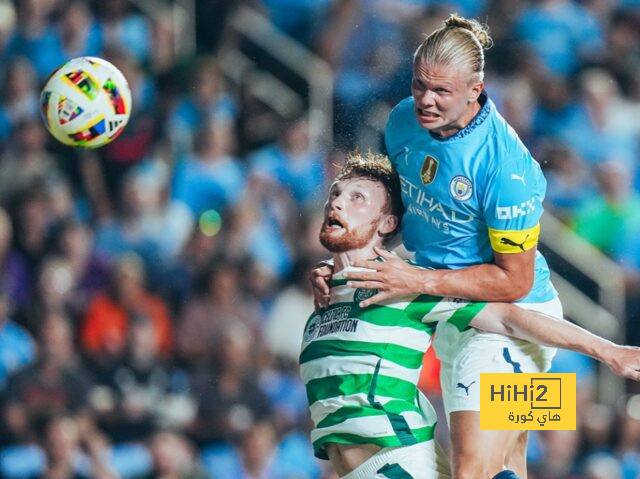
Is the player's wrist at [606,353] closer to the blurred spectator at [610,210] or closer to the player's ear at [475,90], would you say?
the player's ear at [475,90]

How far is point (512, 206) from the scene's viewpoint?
5.13 meters

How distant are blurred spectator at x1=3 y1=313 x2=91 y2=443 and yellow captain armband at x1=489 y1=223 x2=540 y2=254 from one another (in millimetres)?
4314

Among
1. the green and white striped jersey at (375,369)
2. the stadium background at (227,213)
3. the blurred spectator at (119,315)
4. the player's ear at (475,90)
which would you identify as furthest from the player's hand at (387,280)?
the blurred spectator at (119,315)

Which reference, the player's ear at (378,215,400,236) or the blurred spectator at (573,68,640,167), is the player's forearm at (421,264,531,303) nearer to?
the player's ear at (378,215,400,236)

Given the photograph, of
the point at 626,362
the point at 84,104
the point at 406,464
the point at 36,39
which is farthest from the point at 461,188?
the point at 36,39

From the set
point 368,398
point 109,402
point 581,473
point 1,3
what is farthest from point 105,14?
point 368,398

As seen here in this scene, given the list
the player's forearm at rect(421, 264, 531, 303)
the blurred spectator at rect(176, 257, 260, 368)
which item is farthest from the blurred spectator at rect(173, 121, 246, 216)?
Result: the player's forearm at rect(421, 264, 531, 303)

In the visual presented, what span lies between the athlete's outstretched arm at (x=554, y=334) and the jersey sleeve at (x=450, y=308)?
0.10ft

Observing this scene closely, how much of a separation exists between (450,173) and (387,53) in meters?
3.88

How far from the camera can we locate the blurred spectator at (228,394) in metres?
8.78

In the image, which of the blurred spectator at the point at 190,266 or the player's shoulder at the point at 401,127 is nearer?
the player's shoulder at the point at 401,127

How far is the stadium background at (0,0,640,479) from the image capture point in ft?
28.6

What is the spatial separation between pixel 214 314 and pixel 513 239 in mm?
4282

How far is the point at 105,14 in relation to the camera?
403 inches
